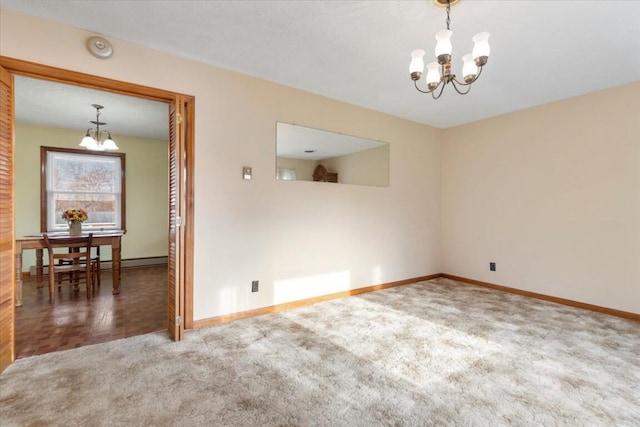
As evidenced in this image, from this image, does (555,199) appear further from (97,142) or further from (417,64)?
(97,142)

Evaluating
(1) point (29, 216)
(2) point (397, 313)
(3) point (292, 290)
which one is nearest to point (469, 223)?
(2) point (397, 313)

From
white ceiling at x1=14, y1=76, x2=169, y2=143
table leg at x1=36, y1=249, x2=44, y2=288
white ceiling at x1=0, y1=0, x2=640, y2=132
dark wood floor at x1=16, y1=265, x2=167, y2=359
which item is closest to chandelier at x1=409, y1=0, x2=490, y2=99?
white ceiling at x1=0, y1=0, x2=640, y2=132

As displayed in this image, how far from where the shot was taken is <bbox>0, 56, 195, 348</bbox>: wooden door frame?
2.30 meters

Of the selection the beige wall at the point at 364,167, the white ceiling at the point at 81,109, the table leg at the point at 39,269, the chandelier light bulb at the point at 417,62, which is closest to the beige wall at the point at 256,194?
the beige wall at the point at 364,167

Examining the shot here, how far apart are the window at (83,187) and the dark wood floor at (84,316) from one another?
1.37 metres

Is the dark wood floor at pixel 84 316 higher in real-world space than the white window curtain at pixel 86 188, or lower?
lower

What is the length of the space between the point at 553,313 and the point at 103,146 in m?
6.19

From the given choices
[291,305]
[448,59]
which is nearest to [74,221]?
[291,305]

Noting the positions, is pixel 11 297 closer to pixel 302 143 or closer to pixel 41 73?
pixel 41 73

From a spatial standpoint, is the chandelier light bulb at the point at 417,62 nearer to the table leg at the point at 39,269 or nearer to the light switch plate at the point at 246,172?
the light switch plate at the point at 246,172

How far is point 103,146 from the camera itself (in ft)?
14.6

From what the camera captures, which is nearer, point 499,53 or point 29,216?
point 499,53

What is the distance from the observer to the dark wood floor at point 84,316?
259 cm

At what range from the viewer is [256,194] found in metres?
3.21
